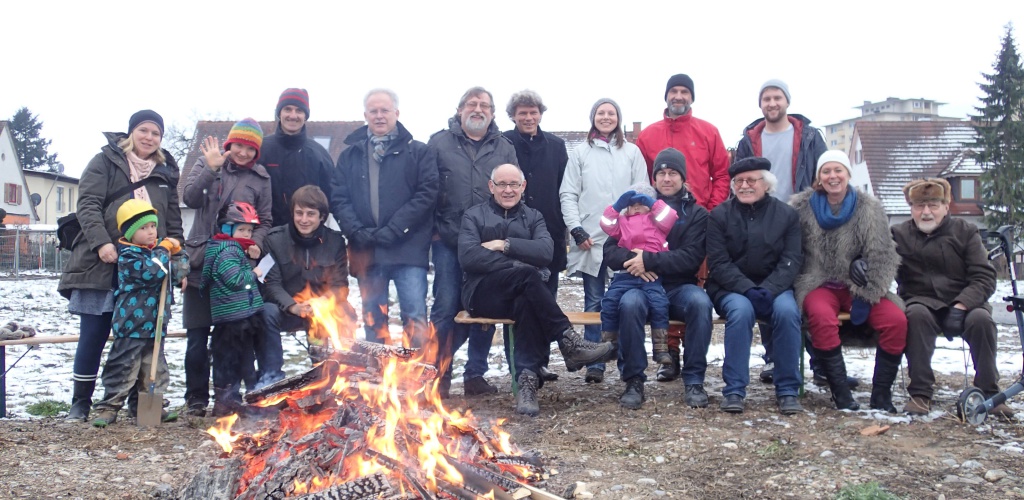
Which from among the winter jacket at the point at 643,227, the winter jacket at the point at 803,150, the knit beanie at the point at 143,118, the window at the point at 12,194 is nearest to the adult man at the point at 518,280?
the winter jacket at the point at 643,227

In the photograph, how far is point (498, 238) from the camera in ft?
20.4

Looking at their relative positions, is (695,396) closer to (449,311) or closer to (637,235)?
(637,235)

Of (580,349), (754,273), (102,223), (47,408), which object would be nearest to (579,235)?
(580,349)

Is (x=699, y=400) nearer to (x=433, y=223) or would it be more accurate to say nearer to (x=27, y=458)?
(x=433, y=223)

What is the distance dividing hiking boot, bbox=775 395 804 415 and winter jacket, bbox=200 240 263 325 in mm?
3966

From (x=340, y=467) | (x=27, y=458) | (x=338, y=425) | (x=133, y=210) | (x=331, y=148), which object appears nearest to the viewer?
(x=340, y=467)

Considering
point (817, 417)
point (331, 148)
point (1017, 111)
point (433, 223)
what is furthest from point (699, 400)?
point (1017, 111)

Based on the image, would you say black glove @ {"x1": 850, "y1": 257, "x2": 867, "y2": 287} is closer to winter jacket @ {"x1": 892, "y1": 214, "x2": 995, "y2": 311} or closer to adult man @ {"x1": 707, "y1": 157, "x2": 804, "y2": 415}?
adult man @ {"x1": 707, "y1": 157, "x2": 804, "y2": 415}

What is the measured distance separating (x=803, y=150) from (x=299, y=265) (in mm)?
4365

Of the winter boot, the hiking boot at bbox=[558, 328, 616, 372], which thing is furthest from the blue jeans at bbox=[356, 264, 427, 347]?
the winter boot

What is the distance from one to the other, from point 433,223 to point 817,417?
337cm

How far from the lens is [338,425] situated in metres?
3.99

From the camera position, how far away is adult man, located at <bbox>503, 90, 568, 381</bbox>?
7023mm

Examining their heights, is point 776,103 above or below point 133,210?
above
